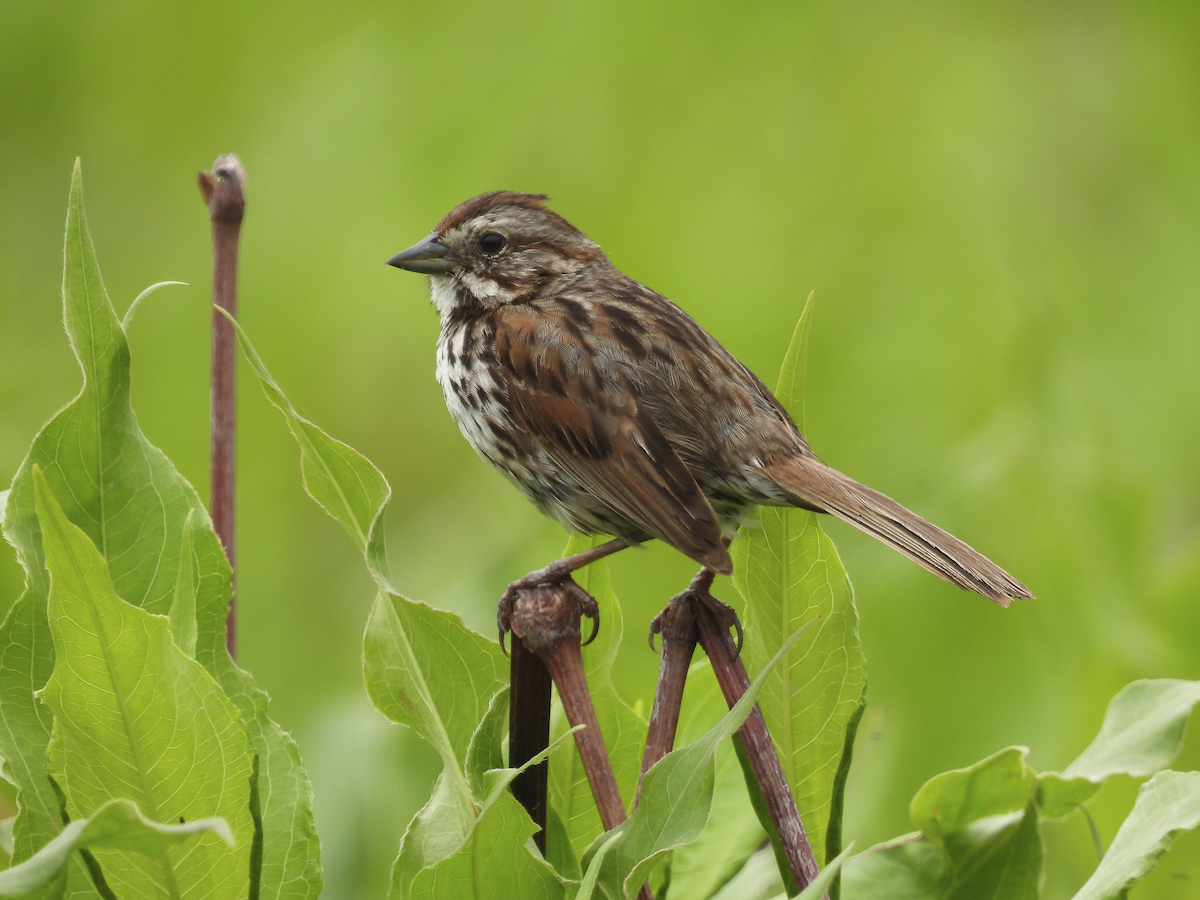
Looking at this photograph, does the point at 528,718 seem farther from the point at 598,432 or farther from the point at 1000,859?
the point at 598,432

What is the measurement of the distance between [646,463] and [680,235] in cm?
207

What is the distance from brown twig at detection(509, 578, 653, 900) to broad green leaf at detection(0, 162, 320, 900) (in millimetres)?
212

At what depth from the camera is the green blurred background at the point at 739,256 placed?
2312 millimetres

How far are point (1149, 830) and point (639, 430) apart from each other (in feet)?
2.63

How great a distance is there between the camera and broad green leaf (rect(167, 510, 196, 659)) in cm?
97

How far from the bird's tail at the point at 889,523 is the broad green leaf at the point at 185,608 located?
0.76m

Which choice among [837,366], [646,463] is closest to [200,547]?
[646,463]

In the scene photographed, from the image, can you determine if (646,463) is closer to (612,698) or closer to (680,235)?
(612,698)

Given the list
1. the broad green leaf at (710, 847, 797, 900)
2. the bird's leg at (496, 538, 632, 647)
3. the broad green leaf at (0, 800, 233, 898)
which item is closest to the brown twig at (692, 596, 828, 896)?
the bird's leg at (496, 538, 632, 647)

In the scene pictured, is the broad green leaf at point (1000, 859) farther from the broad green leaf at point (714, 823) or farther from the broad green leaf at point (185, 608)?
the broad green leaf at point (185, 608)

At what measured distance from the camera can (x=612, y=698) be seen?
1137mm

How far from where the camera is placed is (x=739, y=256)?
3.61 metres

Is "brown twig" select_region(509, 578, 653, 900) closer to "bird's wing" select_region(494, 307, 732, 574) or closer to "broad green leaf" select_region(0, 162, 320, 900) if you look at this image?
"broad green leaf" select_region(0, 162, 320, 900)

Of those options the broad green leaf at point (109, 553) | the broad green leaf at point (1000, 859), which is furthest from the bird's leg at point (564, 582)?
the broad green leaf at point (1000, 859)
